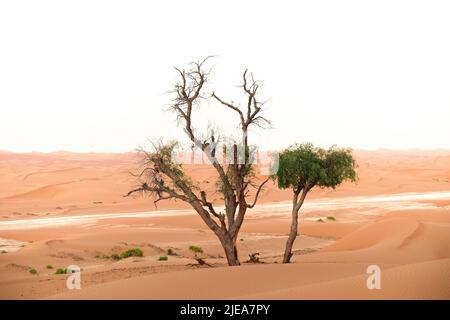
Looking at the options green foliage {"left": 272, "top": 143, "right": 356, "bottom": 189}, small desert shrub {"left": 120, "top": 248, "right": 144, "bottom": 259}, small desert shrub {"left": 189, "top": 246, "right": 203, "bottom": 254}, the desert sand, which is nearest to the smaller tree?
green foliage {"left": 272, "top": 143, "right": 356, "bottom": 189}

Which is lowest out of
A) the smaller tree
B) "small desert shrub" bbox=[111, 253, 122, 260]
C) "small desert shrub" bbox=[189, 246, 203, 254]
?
"small desert shrub" bbox=[189, 246, 203, 254]

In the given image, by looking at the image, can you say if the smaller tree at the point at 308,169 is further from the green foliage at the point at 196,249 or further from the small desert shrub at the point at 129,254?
the green foliage at the point at 196,249

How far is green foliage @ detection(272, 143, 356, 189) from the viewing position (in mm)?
20703

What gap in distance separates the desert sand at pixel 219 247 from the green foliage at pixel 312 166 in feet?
9.82

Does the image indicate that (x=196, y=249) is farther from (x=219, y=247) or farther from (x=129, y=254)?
(x=129, y=254)

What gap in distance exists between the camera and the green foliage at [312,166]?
67.9 ft

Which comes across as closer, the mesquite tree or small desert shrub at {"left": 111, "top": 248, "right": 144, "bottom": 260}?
the mesquite tree

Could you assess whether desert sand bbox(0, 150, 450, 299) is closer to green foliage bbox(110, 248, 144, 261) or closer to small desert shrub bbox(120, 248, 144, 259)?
green foliage bbox(110, 248, 144, 261)

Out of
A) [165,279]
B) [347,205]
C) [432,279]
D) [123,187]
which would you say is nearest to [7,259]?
[165,279]

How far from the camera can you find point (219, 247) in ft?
109

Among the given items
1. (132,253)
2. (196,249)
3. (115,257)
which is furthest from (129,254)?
(196,249)

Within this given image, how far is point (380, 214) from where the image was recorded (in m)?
50.3

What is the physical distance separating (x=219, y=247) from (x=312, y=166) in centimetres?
1390

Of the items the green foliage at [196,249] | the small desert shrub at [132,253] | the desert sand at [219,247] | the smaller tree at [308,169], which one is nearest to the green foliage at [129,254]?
the small desert shrub at [132,253]
